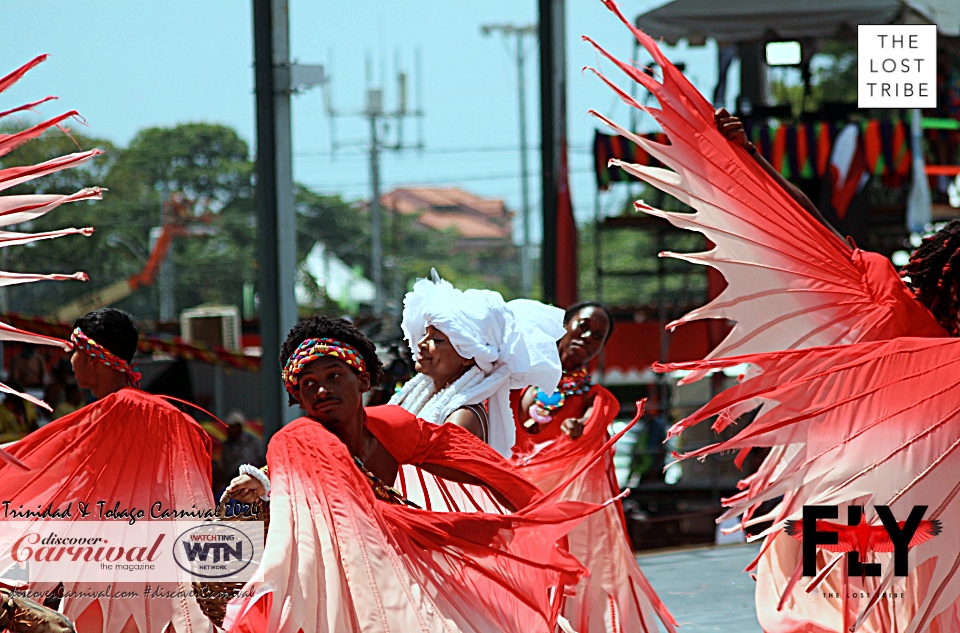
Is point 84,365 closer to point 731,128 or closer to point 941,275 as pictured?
point 731,128

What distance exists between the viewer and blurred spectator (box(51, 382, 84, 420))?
42.6ft

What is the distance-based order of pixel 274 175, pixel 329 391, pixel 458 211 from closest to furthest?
pixel 329 391
pixel 274 175
pixel 458 211

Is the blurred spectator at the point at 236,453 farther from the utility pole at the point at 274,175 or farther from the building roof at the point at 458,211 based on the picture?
the building roof at the point at 458,211

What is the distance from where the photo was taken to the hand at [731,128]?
490 centimetres

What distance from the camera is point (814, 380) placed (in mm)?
4367

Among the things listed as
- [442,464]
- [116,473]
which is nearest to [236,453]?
[116,473]

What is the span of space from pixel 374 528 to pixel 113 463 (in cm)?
164

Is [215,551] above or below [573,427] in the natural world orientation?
below

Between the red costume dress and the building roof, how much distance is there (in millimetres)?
110430

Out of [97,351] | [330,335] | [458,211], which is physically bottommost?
[97,351]

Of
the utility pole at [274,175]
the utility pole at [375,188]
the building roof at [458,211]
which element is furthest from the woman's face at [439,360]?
the building roof at [458,211]

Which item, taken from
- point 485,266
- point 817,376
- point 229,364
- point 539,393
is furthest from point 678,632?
point 485,266

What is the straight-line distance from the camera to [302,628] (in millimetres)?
3654

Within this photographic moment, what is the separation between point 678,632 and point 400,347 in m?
2.14
